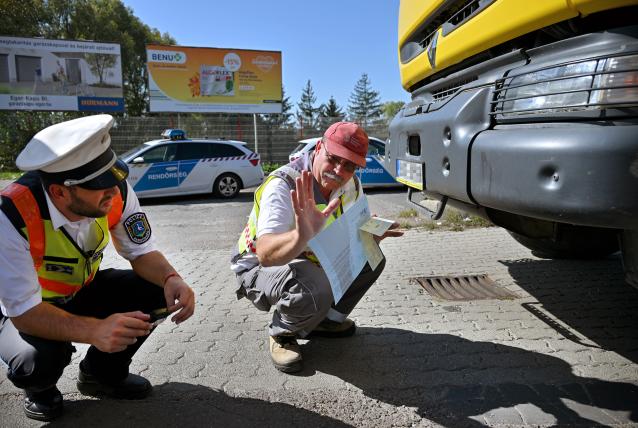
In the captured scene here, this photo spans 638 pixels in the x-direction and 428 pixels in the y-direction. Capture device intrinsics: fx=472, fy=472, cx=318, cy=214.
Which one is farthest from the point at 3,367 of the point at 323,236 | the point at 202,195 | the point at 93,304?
the point at 202,195

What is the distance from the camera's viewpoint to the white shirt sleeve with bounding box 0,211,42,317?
5.57 feet

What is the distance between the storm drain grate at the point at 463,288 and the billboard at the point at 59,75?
1729 cm

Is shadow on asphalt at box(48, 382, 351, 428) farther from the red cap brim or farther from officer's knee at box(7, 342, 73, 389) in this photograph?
the red cap brim

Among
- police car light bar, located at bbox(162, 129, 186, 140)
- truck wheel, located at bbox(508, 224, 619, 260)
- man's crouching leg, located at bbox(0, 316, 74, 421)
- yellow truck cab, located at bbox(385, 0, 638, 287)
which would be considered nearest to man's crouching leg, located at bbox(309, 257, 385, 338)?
yellow truck cab, located at bbox(385, 0, 638, 287)

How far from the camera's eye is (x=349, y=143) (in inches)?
87.9

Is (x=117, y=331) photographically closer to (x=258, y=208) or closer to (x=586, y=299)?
(x=258, y=208)

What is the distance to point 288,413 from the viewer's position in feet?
6.95

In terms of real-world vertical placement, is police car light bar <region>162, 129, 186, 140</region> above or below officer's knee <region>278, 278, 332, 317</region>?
above

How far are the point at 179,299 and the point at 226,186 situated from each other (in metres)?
8.67

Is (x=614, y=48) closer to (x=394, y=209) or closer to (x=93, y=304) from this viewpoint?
(x=93, y=304)

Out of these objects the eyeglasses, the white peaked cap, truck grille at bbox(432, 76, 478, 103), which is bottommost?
the eyeglasses

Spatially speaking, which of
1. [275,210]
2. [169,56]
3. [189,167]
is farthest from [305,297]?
[169,56]

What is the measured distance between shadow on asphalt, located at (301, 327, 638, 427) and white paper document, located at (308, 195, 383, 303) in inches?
21.5

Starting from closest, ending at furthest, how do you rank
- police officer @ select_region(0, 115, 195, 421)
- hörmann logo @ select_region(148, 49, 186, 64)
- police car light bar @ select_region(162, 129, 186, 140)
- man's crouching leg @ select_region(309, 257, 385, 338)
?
1. police officer @ select_region(0, 115, 195, 421)
2. man's crouching leg @ select_region(309, 257, 385, 338)
3. police car light bar @ select_region(162, 129, 186, 140)
4. hörmann logo @ select_region(148, 49, 186, 64)
